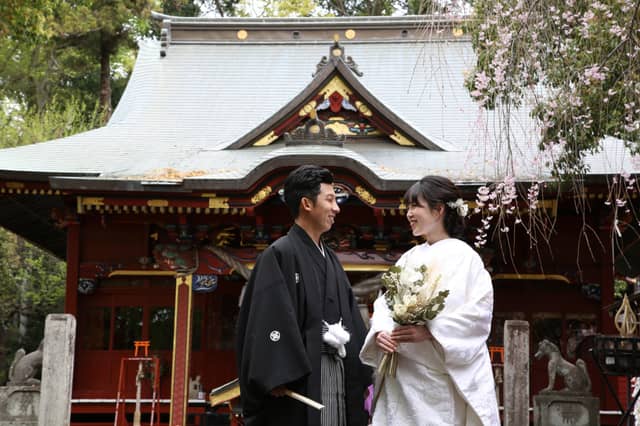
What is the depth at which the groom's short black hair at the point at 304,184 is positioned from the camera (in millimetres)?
3936

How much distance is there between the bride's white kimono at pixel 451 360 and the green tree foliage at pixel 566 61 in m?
2.06

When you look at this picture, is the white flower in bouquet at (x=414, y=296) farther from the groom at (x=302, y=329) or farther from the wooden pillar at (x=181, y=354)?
the wooden pillar at (x=181, y=354)

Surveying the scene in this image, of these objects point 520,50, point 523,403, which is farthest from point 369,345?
point 523,403

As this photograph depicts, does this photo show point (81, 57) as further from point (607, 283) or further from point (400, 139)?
point (607, 283)

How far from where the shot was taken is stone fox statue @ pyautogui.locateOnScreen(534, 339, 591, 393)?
927 centimetres

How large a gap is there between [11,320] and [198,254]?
10.4 meters

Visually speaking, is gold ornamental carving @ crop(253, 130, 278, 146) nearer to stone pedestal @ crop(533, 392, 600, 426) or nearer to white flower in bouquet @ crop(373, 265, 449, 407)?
stone pedestal @ crop(533, 392, 600, 426)

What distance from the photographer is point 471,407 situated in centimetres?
359

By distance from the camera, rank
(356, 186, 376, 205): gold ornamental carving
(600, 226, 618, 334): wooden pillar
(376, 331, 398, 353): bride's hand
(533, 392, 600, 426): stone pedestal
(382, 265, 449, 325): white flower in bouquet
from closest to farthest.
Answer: (382, 265, 449, 325): white flower in bouquet < (376, 331, 398, 353): bride's hand < (356, 186, 376, 205): gold ornamental carving < (533, 392, 600, 426): stone pedestal < (600, 226, 618, 334): wooden pillar

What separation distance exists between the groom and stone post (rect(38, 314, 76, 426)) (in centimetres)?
406

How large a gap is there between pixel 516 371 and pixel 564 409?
2466 millimetres

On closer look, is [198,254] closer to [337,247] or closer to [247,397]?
[337,247]

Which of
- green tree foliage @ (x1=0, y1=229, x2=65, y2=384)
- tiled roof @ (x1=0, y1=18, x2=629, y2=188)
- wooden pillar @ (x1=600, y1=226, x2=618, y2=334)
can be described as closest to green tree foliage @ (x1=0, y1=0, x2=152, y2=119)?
green tree foliage @ (x1=0, y1=229, x2=65, y2=384)

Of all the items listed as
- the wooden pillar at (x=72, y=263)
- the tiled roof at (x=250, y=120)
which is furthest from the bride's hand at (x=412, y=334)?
the wooden pillar at (x=72, y=263)
